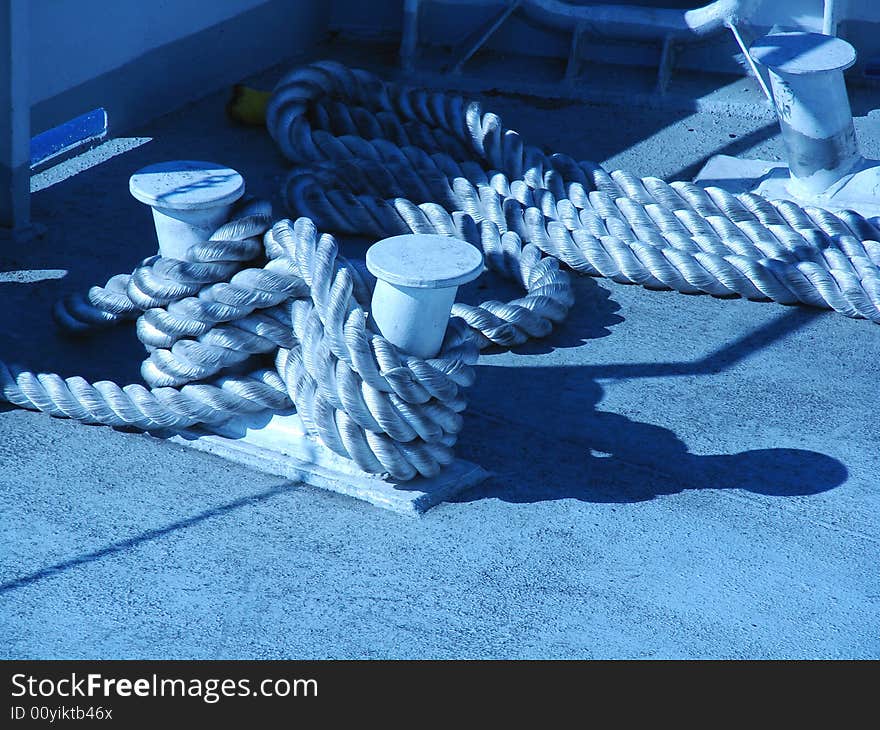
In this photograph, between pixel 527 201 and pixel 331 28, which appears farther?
pixel 331 28

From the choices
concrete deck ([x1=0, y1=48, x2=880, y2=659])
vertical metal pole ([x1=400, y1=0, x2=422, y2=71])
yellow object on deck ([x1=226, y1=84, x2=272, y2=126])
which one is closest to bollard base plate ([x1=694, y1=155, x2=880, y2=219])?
concrete deck ([x1=0, y1=48, x2=880, y2=659])

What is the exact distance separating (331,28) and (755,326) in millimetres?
3519

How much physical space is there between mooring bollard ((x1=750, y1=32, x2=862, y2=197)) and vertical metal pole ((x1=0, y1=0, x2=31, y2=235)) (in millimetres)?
2467

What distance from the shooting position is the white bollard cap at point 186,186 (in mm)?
3277

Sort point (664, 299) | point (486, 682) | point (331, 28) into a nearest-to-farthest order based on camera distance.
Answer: point (486, 682), point (664, 299), point (331, 28)

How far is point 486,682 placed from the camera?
256cm

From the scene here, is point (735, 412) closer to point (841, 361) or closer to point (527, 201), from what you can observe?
point (841, 361)

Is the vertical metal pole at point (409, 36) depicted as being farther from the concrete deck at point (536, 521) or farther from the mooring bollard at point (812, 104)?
the concrete deck at point (536, 521)

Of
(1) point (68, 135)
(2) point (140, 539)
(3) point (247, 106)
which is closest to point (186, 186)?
(2) point (140, 539)

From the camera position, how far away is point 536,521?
310 centimetres

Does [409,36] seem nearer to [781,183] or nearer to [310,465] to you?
[781,183]

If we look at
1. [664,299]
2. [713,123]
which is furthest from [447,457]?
[713,123]

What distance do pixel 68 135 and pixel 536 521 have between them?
298 cm


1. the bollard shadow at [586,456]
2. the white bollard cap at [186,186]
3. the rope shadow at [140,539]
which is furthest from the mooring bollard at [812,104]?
the rope shadow at [140,539]
